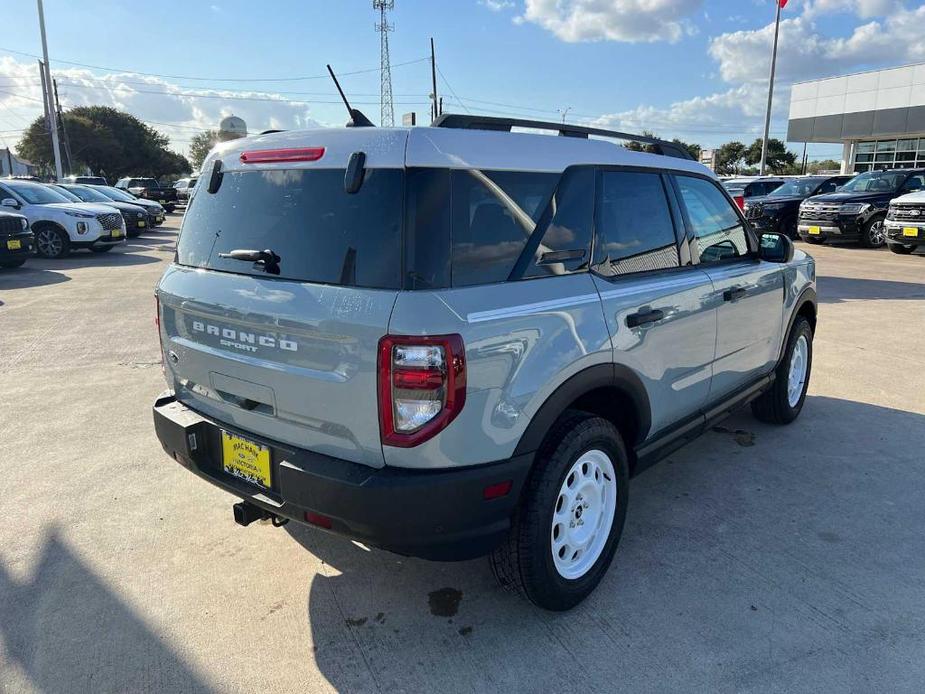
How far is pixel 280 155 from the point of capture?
267 cm

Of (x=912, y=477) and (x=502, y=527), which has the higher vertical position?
(x=502, y=527)

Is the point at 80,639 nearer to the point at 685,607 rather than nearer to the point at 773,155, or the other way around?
the point at 685,607

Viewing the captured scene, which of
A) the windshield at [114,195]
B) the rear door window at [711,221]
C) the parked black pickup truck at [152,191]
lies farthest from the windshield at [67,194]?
the rear door window at [711,221]

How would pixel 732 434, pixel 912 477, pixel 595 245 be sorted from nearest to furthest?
1. pixel 595 245
2. pixel 912 477
3. pixel 732 434

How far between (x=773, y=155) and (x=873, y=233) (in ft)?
152

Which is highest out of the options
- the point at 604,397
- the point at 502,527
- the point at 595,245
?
the point at 595,245

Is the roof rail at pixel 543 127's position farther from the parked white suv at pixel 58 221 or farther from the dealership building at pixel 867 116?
the dealership building at pixel 867 116

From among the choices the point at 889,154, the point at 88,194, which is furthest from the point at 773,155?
the point at 88,194

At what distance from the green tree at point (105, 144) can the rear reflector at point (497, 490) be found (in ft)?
194

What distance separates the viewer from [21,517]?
3527 mm

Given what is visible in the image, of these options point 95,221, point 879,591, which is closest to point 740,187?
point 95,221

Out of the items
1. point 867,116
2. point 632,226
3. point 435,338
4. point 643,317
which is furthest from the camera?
point 867,116

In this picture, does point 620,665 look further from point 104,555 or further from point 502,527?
point 104,555

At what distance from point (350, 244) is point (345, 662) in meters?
A: 1.56
